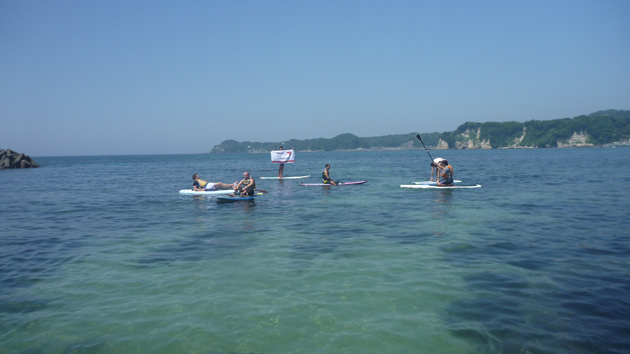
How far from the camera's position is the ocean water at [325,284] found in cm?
621

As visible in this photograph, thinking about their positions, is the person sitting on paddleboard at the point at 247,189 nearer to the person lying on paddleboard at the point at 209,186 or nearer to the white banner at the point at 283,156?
the person lying on paddleboard at the point at 209,186

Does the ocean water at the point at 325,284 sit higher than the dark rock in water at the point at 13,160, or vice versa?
the dark rock in water at the point at 13,160

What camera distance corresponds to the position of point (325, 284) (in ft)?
27.6

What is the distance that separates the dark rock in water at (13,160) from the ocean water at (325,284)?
243ft

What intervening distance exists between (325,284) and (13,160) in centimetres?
8906

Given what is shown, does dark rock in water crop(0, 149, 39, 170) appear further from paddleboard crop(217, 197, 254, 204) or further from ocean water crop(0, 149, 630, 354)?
paddleboard crop(217, 197, 254, 204)

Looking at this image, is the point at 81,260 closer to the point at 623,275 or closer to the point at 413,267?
the point at 413,267

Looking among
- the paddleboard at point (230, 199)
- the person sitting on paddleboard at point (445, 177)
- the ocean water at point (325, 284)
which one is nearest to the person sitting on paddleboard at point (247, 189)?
the paddleboard at point (230, 199)

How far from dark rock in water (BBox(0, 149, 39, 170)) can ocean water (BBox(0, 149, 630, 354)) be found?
74.1 m

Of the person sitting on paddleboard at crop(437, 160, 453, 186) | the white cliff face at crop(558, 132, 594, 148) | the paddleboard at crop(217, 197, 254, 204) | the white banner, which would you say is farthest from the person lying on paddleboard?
the white cliff face at crop(558, 132, 594, 148)

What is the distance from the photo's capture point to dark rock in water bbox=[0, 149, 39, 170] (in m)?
73.6

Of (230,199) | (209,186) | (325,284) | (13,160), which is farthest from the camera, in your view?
(13,160)

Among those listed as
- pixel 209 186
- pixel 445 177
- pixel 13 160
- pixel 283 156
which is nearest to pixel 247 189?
pixel 209 186

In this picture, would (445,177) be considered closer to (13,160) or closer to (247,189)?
(247,189)
